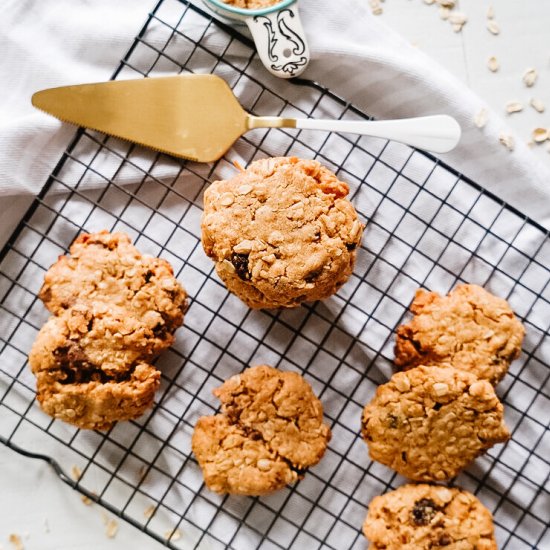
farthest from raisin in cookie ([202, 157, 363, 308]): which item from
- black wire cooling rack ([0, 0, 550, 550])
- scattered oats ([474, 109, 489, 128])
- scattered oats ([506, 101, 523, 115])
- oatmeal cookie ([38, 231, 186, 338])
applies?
scattered oats ([506, 101, 523, 115])

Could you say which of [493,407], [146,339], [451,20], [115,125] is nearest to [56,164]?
[115,125]

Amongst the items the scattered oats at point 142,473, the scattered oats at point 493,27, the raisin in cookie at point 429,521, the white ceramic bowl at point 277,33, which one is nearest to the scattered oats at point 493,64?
the scattered oats at point 493,27

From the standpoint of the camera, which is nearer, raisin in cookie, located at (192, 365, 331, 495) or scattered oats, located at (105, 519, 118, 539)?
raisin in cookie, located at (192, 365, 331, 495)

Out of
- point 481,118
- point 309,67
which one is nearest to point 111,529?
point 309,67

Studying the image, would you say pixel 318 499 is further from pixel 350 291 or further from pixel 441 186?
pixel 441 186

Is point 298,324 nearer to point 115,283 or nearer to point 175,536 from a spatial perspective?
point 115,283

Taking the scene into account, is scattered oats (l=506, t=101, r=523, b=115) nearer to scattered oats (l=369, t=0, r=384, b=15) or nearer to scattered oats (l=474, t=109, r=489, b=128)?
scattered oats (l=474, t=109, r=489, b=128)

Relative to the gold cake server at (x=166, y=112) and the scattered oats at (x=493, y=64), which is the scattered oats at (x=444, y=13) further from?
the gold cake server at (x=166, y=112)
